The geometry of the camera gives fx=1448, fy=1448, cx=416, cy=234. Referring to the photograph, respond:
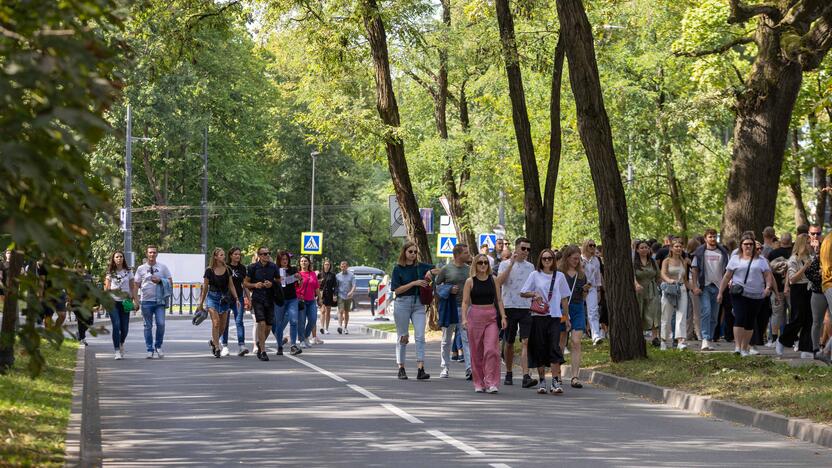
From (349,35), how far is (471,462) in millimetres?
21224

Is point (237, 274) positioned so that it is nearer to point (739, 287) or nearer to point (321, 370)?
point (321, 370)

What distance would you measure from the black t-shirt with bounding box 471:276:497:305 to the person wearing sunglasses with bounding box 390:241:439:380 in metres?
1.70

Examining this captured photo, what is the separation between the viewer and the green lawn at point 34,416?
9945 millimetres

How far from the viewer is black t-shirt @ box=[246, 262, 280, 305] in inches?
957

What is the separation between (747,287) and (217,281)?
28.7 ft

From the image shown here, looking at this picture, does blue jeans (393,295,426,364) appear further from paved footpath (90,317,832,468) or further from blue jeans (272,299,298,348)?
blue jeans (272,299,298,348)

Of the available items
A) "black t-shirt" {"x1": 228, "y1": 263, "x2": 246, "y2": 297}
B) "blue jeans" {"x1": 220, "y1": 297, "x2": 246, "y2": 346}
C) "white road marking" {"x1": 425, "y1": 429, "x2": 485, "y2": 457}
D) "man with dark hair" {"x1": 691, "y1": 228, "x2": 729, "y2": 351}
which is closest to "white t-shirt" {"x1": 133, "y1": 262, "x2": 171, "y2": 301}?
"black t-shirt" {"x1": 228, "y1": 263, "x2": 246, "y2": 297}

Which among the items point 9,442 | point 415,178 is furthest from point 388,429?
point 415,178

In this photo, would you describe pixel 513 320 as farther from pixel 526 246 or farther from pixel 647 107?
pixel 647 107

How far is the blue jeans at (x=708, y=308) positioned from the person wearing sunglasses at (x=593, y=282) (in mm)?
1755

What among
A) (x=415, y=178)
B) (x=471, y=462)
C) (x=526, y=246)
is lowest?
(x=471, y=462)

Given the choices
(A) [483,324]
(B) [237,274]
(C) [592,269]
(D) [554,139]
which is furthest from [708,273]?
(B) [237,274]

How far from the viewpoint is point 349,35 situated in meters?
31.0

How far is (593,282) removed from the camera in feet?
79.4
